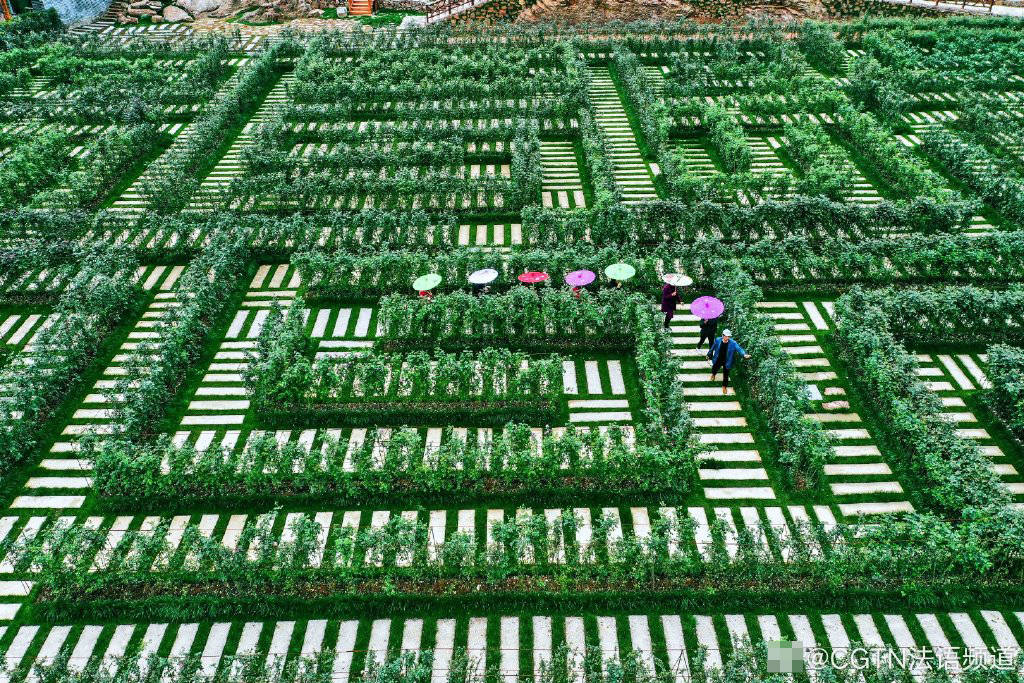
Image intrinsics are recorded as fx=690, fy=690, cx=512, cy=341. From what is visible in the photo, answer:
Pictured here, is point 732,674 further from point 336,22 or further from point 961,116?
point 336,22

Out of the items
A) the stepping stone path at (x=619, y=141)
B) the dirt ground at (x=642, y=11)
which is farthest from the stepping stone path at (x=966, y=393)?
the dirt ground at (x=642, y=11)

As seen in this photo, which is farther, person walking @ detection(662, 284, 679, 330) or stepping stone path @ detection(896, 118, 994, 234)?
stepping stone path @ detection(896, 118, 994, 234)

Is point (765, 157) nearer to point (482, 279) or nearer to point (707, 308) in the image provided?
point (707, 308)

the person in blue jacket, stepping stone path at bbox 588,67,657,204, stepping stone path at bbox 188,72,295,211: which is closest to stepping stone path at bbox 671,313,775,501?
the person in blue jacket

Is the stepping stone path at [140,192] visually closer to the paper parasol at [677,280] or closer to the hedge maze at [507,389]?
the hedge maze at [507,389]

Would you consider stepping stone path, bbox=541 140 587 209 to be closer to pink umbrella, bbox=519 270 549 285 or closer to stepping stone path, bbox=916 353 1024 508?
pink umbrella, bbox=519 270 549 285

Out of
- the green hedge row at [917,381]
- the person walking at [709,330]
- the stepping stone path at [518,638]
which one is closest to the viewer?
the stepping stone path at [518,638]

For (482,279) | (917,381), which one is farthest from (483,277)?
(917,381)
